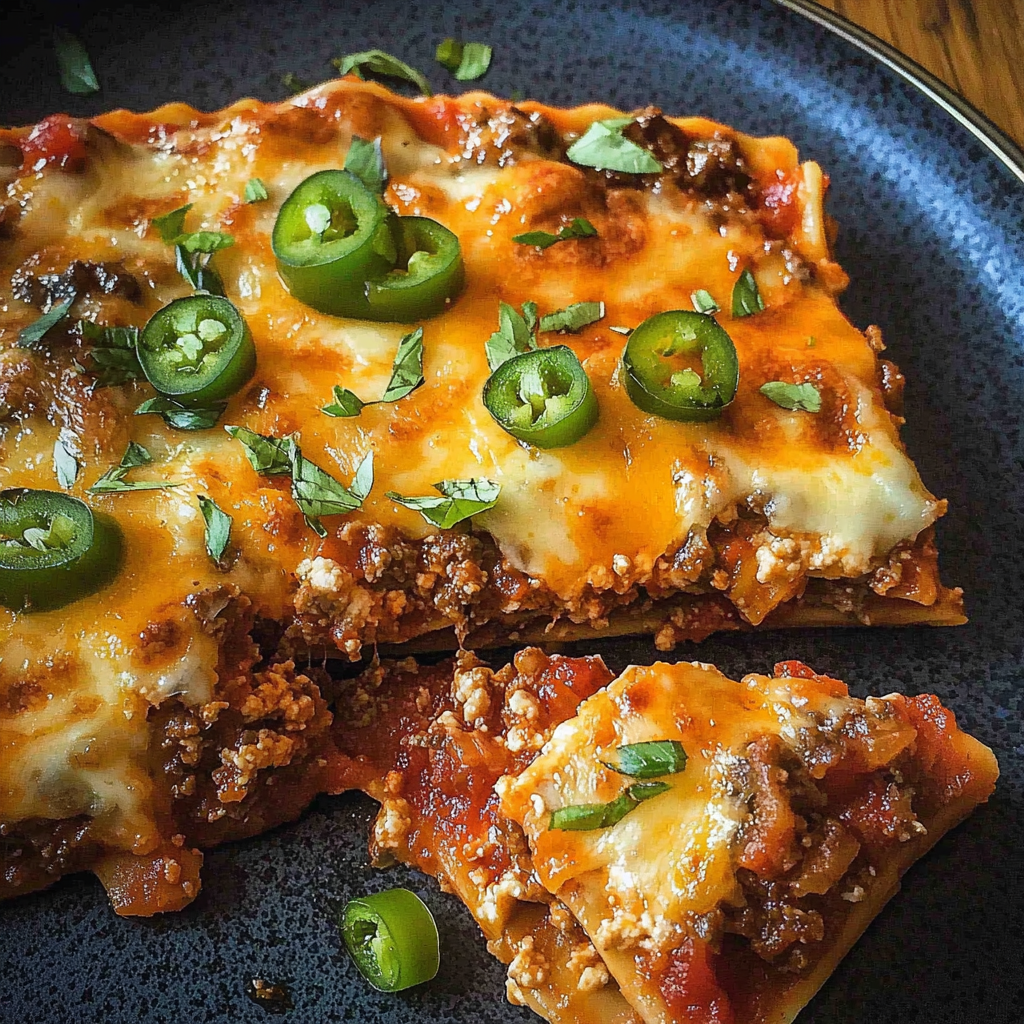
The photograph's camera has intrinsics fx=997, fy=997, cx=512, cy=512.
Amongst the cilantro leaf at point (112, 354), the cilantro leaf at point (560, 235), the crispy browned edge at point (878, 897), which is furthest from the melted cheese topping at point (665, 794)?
the cilantro leaf at point (112, 354)

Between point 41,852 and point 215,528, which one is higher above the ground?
point 215,528

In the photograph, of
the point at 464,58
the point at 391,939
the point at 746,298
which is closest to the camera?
the point at 391,939

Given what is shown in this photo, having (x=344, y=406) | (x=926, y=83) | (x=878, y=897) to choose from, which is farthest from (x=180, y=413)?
(x=926, y=83)

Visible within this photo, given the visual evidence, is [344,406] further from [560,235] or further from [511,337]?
[560,235]

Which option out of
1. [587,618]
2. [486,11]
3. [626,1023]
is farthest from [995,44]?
[626,1023]

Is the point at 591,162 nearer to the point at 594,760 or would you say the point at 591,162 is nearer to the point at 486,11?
the point at 486,11

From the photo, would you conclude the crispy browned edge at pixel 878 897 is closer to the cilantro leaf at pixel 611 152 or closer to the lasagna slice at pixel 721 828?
the lasagna slice at pixel 721 828
